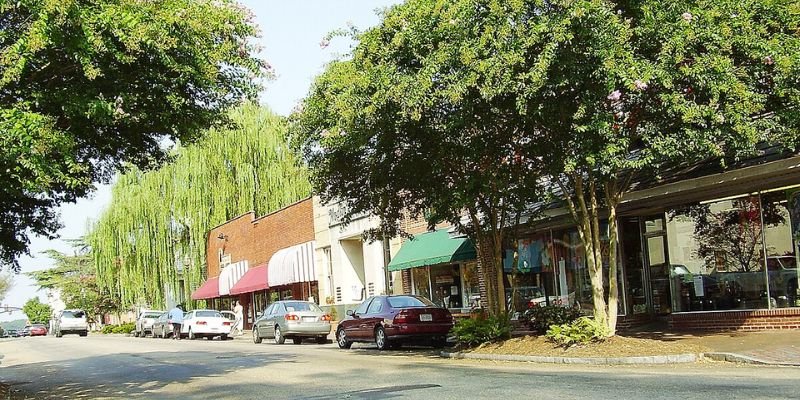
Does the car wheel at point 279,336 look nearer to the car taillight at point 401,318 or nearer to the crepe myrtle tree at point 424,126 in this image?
the car taillight at point 401,318

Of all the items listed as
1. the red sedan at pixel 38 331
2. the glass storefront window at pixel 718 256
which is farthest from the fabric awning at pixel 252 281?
the red sedan at pixel 38 331

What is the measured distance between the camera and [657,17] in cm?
1321

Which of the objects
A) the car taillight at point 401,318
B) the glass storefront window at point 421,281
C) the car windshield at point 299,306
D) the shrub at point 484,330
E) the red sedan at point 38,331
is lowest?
the red sedan at point 38,331

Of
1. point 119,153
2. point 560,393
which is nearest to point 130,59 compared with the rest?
point 119,153

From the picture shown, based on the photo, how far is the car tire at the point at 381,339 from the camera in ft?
70.7

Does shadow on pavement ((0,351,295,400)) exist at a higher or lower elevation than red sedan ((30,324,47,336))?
higher

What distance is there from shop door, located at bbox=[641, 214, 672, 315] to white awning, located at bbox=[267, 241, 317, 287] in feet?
60.3

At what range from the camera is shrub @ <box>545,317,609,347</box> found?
1554cm

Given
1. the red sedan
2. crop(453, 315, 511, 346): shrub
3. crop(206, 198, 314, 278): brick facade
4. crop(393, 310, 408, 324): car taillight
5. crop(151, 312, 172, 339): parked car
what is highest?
crop(206, 198, 314, 278): brick facade

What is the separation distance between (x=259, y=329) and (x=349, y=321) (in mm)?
7358

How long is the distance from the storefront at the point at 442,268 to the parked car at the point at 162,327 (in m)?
16.5

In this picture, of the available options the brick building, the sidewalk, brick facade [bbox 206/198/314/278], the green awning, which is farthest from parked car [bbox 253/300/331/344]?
the sidewalk

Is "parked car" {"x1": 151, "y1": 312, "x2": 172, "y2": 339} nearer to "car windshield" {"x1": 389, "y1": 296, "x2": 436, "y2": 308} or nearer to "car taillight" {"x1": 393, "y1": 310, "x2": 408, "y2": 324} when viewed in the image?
"car windshield" {"x1": 389, "y1": 296, "x2": 436, "y2": 308}

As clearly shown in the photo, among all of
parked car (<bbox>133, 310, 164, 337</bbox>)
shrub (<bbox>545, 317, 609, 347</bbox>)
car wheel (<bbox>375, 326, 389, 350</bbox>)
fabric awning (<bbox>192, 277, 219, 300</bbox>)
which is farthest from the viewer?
fabric awning (<bbox>192, 277, 219, 300</bbox>)
